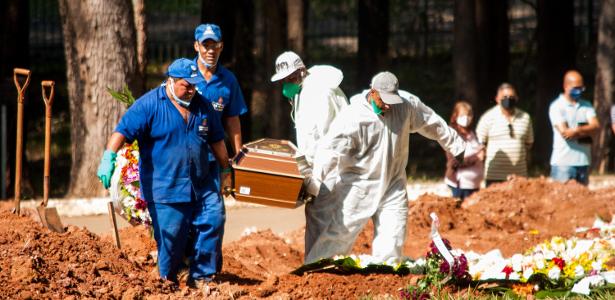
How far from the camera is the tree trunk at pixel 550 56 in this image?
2019 cm

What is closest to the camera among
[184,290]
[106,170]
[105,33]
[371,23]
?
[184,290]

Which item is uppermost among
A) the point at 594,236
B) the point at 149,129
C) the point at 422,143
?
the point at 149,129

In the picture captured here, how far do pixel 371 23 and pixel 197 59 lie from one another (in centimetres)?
1264

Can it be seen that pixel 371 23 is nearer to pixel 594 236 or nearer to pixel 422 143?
pixel 422 143

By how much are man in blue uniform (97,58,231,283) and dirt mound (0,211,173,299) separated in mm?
420

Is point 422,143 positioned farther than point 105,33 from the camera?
Yes

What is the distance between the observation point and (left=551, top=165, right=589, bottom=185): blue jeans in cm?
1279

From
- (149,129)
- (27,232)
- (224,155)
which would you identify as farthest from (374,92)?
(27,232)

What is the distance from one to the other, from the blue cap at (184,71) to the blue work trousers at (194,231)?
2.67 feet

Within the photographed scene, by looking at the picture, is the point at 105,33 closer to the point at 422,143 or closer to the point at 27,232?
the point at 27,232

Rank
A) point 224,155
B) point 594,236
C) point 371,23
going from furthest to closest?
point 371,23
point 594,236
point 224,155

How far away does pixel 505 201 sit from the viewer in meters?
12.6

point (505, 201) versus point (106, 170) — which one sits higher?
point (106, 170)

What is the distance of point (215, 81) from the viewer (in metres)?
8.88
